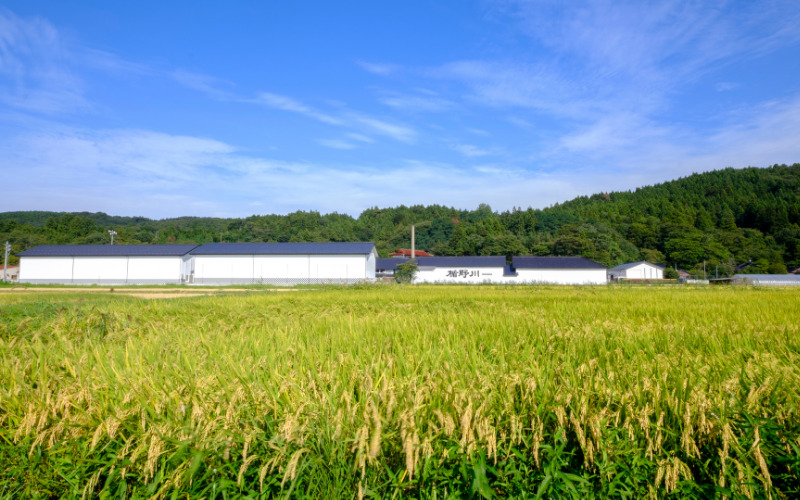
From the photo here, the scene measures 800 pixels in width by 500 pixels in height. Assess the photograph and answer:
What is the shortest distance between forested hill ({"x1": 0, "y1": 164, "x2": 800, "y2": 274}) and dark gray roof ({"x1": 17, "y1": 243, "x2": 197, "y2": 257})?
3117 cm

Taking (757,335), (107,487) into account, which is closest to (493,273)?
(757,335)

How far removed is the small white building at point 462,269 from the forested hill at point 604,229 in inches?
959

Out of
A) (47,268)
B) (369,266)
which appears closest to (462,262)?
(369,266)

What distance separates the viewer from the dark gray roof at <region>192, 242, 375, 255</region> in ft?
152

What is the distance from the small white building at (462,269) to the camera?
5250 cm

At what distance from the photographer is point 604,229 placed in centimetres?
8588

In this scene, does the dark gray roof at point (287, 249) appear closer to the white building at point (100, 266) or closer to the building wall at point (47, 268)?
the white building at point (100, 266)

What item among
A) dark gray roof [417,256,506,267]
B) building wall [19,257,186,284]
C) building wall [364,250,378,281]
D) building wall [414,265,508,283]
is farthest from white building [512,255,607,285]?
building wall [19,257,186,284]

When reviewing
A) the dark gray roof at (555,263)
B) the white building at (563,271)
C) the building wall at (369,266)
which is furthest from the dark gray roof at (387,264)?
the white building at (563,271)

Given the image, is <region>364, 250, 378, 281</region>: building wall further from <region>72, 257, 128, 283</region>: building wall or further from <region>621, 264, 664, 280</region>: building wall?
<region>621, 264, 664, 280</region>: building wall

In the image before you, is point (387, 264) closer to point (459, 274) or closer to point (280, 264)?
point (459, 274)

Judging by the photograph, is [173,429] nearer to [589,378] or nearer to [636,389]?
[589,378]

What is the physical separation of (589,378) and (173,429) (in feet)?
7.68

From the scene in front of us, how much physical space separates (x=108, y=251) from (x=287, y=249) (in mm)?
19390
